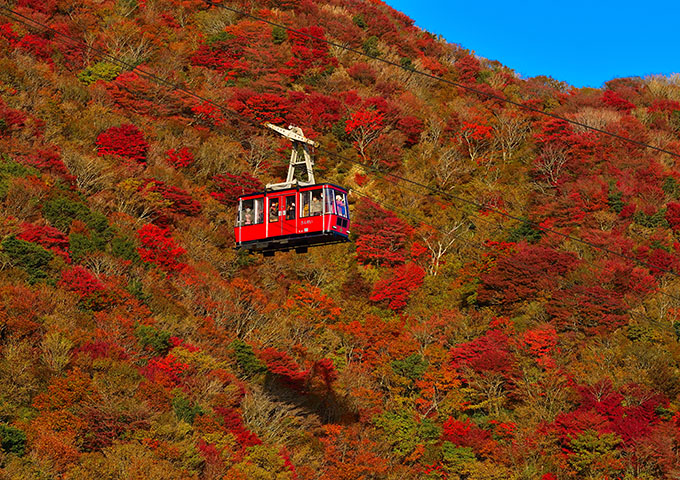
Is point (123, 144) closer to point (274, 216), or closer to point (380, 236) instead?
point (380, 236)

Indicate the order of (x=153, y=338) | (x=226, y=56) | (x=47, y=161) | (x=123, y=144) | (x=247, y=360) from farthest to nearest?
(x=226, y=56), (x=123, y=144), (x=47, y=161), (x=247, y=360), (x=153, y=338)

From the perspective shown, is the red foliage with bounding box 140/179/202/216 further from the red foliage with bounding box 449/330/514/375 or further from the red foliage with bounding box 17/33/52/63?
the red foliage with bounding box 449/330/514/375

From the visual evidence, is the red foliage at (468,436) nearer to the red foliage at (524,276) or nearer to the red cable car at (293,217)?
the red foliage at (524,276)

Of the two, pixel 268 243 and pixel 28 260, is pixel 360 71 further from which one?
pixel 268 243

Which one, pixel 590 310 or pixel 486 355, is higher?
pixel 590 310

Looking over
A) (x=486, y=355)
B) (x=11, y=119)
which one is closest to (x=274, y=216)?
(x=486, y=355)

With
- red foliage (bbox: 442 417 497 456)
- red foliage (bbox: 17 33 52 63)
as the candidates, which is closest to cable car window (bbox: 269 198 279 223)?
red foliage (bbox: 442 417 497 456)
